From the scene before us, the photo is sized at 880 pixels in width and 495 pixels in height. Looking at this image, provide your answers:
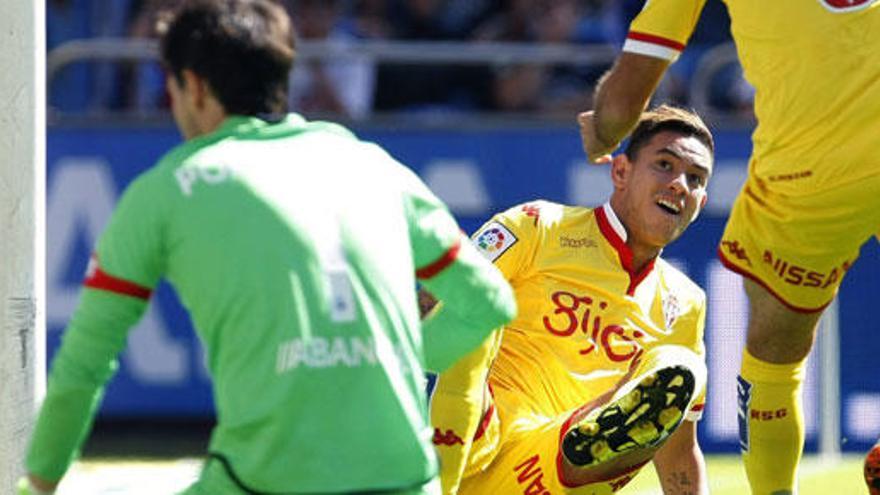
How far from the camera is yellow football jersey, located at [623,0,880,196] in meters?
5.56

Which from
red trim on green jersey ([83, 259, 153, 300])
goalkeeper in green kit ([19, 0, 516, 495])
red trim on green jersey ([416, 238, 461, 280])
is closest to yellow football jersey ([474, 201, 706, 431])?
red trim on green jersey ([416, 238, 461, 280])

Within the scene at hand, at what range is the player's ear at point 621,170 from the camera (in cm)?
641

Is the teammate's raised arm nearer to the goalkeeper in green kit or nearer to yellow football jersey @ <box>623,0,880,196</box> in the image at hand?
yellow football jersey @ <box>623,0,880,196</box>

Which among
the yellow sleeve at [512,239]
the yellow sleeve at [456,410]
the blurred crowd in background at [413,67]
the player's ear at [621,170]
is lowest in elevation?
the blurred crowd in background at [413,67]

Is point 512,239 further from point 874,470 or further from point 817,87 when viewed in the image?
point 874,470

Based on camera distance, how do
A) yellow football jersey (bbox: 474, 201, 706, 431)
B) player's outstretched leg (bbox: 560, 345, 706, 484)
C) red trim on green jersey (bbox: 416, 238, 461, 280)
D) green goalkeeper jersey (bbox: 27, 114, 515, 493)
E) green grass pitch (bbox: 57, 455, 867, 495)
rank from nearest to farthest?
green goalkeeper jersey (bbox: 27, 114, 515, 493) < red trim on green jersey (bbox: 416, 238, 461, 280) < player's outstretched leg (bbox: 560, 345, 706, 484) < yellow football jersey (bbox: 474, 201, 706, 431) < green grass pitch (bbox: 57, 455, 867, 495)

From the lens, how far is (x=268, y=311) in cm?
385

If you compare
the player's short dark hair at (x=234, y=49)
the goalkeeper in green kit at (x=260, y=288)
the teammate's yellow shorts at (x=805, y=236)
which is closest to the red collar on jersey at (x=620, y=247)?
the teammate's yellow shorts at (x=805, y=236)

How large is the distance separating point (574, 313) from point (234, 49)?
2633 millimetres

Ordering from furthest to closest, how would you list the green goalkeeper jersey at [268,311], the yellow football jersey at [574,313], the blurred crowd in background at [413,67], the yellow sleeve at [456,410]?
the blurred crowd in background at [413,67], the yellow football jersey at [574,313], the yellow sleeve at [456,410], the green goalkeeper jersey at [268,311]

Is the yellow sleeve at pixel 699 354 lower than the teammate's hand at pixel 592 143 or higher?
lower

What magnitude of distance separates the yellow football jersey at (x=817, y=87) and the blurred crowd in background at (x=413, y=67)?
5.21 m

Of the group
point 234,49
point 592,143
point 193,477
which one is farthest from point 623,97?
point 193,477

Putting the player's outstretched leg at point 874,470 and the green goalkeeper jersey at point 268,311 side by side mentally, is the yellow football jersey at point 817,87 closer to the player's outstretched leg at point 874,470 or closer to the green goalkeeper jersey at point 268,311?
the player's outstretched leg at point 874,470
